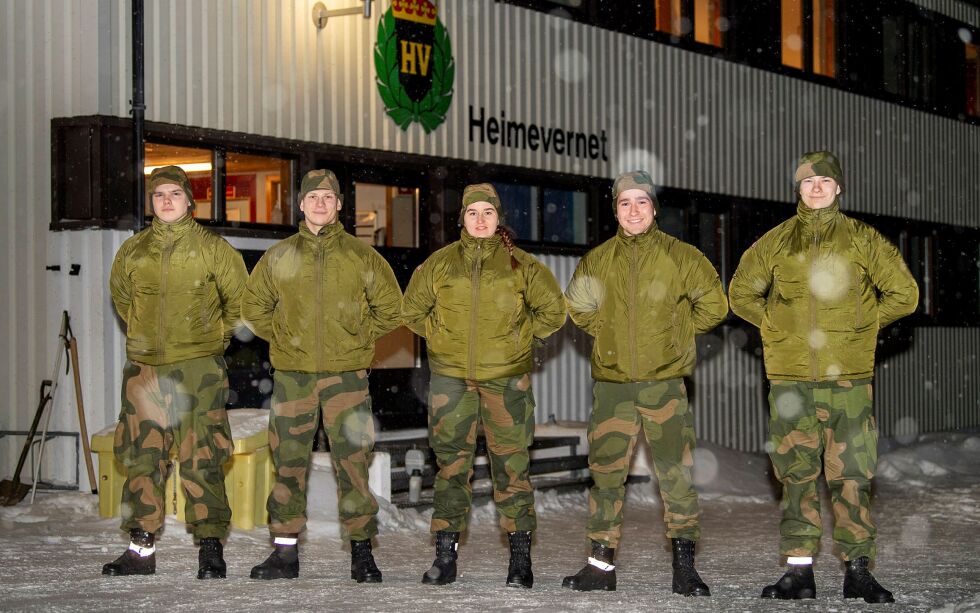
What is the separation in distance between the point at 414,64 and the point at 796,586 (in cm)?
763

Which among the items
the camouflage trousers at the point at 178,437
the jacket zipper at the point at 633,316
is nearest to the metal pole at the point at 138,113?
the camouflage trousers at the point at 178,437

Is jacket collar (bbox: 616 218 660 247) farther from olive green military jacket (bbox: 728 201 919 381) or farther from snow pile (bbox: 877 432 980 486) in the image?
snow pile (bbox: 877 432 980 486)

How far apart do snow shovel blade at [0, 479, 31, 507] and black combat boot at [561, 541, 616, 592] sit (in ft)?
16.8

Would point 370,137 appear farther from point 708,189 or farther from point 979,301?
point 979,301

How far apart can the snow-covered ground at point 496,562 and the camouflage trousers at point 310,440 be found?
337 millimetres

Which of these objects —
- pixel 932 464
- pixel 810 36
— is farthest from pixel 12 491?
pixel 810 36

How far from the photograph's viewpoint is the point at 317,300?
727 cm

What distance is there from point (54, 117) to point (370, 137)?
9.68 feet

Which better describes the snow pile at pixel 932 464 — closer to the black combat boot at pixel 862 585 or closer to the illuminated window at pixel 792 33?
the illuminated window at pixel 792 33

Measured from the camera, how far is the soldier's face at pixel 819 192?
6.99 meters

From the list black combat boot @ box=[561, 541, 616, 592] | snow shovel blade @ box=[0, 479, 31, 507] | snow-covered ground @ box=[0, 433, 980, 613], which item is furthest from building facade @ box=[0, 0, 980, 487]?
black combat boot @ box=[561, 541, 616, 592]

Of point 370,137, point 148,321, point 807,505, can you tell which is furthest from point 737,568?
point 370,137

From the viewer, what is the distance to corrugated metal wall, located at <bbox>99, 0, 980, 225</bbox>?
1148cm

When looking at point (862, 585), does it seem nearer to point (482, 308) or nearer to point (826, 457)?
point (826, 457)
